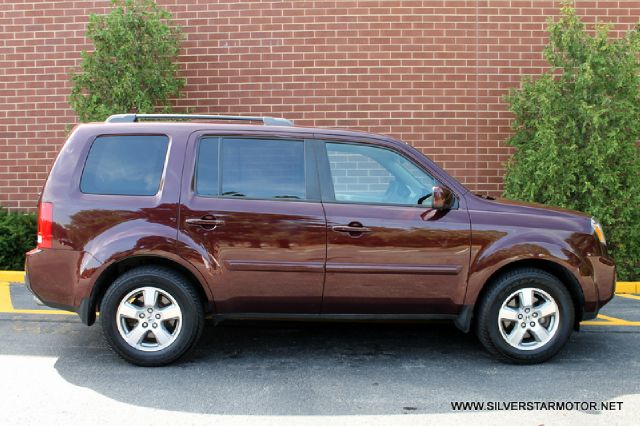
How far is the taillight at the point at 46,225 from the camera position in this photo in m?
4.98

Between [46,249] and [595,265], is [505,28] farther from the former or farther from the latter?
[46,249]

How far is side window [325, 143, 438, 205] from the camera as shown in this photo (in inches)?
203

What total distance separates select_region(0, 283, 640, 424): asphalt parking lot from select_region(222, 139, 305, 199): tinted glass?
1.33 meters

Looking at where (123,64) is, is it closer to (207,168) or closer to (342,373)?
Answer: (207,168)

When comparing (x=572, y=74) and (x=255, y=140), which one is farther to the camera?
(x=572, y=74)

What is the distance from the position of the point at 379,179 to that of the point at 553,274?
1561 millimetres

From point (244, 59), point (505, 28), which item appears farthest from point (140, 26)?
point (505, 28)

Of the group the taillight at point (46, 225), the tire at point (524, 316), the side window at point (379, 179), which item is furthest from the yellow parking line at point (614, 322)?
the taillight at point (46, 225)

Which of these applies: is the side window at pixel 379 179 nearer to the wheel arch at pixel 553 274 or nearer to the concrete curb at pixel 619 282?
the wheel arch at pixel 553 274

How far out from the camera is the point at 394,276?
5043 mm

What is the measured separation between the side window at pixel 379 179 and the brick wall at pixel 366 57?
171 inches

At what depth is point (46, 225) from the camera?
4.99 meters

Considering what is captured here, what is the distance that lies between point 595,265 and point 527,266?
52cm

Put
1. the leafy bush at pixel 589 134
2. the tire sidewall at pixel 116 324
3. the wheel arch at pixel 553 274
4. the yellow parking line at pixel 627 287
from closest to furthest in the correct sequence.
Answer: the tire sidewall at pixel 116 324 < the wheel arch at pixel 553 274 < the leafy bush at pixel 589 134 < the yellow parking line at pixel 627 287
